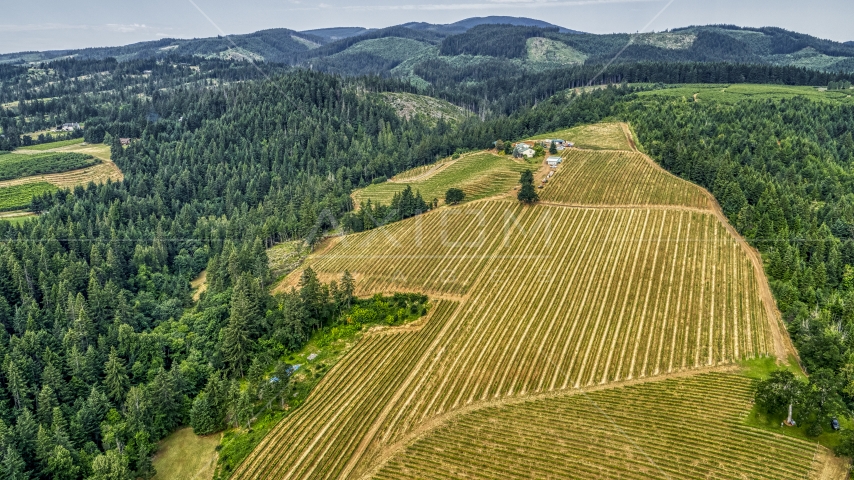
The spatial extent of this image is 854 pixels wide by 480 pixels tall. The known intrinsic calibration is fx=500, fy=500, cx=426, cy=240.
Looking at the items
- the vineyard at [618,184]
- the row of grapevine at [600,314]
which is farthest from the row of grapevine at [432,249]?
the vineyard at [618,184]

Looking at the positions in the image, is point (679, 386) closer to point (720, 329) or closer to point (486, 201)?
point (720, 329)

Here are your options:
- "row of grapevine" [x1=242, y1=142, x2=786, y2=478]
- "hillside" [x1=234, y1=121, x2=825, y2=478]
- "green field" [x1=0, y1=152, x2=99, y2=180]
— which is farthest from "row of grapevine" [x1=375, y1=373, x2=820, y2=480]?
"green field" [x1=0, y1=152, x2=99, y2=180]

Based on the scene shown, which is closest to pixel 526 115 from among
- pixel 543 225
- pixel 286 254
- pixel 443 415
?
pixel 543 225

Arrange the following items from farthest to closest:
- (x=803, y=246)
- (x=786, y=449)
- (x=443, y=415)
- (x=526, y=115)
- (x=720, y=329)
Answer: (x=526, y=115)
(x=803, y=246)
(x=720, y=329)
(x=443, y=415)
(x=786, y=449)

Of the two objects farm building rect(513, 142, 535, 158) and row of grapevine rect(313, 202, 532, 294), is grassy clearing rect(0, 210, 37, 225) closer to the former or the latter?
row of grapevine rect(313, 202, 532, 294)

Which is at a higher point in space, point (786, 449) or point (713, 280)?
point (713, 280)

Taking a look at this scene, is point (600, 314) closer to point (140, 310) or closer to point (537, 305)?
point (537, 305)
